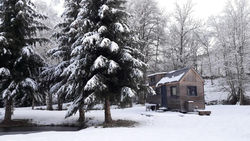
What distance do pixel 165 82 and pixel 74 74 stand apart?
1319cm

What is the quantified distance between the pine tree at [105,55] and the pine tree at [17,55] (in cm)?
451

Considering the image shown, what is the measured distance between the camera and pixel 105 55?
545 inches

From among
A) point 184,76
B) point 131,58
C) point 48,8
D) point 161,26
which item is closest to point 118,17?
point 131,58

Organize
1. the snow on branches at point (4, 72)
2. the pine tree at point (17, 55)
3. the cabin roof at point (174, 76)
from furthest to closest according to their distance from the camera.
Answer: the cabin roof at point (174, 76) < the pine tree at point (17, 55) < the snow on branches at point (4, 72)

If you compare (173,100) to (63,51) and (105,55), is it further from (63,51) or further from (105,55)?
(63,51)

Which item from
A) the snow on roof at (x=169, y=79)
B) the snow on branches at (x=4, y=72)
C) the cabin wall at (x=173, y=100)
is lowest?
the cabin wall at (x=173, y=100)

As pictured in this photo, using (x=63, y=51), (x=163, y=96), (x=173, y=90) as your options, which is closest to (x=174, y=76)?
(x=173, y=90)

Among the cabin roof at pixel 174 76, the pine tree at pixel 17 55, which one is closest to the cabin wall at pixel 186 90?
the cabin roof at pixel 174 76

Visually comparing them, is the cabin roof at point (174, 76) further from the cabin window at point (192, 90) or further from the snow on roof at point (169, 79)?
the cabin window at point (192, 90)

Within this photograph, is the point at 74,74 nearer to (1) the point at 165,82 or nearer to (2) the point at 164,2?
(1) the point at 165,82

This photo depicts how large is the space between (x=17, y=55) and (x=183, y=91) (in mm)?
15299

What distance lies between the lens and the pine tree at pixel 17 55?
611 inches

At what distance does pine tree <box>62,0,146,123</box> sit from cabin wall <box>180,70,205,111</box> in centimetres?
978

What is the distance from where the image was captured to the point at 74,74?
1302 cm
